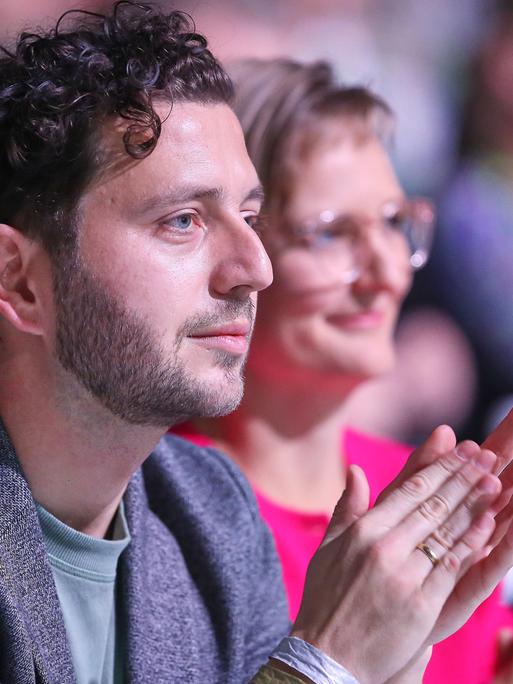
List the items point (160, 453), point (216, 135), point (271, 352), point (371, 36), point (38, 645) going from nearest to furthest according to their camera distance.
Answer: point (38, 645)
point (216, 135)
point (160, 453)
point (271, 352)
point (371, 36)

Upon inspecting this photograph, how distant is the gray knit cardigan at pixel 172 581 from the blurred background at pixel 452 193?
1.12 m

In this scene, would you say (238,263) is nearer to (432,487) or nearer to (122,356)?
(122,356)

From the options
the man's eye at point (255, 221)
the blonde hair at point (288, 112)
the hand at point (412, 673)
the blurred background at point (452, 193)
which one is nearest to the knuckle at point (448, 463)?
the hand at point (412, 673)

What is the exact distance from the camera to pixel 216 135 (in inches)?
42.3

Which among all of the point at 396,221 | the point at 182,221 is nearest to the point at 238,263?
the point at 182,221

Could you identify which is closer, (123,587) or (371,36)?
(123,587)

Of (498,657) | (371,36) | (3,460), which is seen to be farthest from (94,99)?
(371,36)

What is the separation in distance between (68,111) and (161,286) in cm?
21

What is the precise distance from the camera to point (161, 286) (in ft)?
3.32

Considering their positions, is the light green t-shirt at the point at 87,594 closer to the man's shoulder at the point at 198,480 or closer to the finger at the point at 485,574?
the man's shoulder at the point at 198,480

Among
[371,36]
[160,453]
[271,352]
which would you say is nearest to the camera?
A: [160,453]

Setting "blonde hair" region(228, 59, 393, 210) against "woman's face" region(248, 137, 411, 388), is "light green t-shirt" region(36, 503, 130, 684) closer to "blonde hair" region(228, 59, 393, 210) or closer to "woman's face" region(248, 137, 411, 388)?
"woman's face" region(248, 137, 411, 388)

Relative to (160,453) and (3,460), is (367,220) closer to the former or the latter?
(160,453)

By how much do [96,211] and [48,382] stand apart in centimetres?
19
